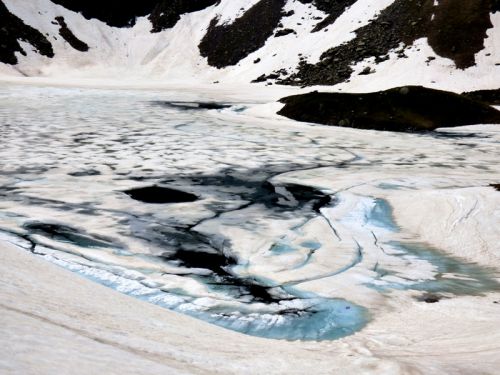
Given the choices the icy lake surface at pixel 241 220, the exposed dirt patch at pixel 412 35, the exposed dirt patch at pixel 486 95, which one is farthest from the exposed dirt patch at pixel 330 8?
the icy lake surface at pixel 241 220

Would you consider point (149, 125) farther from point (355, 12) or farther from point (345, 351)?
point (355, 12)

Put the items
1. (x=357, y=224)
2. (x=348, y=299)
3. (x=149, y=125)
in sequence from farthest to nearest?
(x=149, y=125), (x=357, y=224), (x=348, y=299)

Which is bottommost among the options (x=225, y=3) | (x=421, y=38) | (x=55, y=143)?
(x=55, y=143)

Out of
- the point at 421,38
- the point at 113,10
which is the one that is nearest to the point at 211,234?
the point at 421,38

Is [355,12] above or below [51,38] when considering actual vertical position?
above

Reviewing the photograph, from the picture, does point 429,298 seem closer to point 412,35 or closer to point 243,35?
point 412,35

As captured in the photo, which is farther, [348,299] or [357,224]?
[357,224]

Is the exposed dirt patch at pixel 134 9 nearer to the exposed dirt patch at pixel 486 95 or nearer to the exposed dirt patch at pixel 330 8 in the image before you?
the exposed dirt patch at pixel 330 8
